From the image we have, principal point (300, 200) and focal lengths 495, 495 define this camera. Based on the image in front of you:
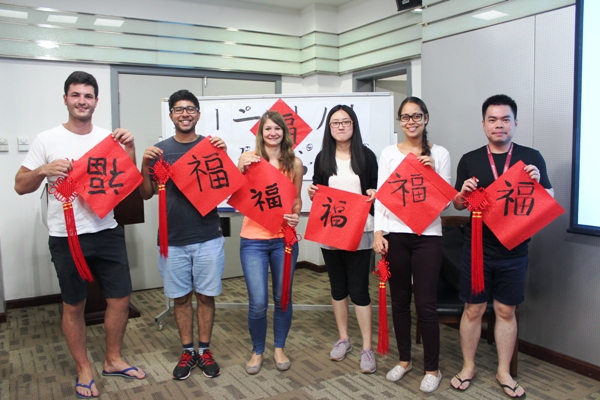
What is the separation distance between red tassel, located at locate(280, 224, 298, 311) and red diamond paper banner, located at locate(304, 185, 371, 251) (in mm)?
105

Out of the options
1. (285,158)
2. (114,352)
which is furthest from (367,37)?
(114,352)

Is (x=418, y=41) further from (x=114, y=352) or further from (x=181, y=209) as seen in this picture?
(x=114, y=352)

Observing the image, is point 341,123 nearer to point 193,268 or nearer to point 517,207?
point 517,207

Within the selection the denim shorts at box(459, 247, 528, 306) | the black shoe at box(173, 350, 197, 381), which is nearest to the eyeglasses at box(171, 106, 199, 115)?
the black shoe at box(173, 350, 197, 381)

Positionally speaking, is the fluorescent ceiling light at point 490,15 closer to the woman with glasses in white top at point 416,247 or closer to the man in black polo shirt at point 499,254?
the man in black polo shirt at point 499,254

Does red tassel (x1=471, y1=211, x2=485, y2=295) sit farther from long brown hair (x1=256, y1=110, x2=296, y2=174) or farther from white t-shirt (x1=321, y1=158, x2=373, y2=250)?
long brown hair (x1=256, y1=110, x2=296, y2=174)

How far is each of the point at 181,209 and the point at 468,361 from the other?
5.38 feet

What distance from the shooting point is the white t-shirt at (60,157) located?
231 cm

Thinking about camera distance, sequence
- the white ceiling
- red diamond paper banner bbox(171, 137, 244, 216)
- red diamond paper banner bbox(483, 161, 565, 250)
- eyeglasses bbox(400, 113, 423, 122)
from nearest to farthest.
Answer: red diamond paper banner bbox(483, 161, 565, 250) → eyeglasses bbox(400, 113, 423, 122) → red diamond paper banner bbox(171, 137, 244, 216) → the white ceiling

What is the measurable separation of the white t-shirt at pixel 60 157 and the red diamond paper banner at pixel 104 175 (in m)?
0.06

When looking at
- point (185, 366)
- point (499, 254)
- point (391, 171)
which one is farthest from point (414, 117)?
point (185, 366)

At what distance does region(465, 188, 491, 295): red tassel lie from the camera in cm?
230

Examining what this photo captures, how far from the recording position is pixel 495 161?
2.35 meters

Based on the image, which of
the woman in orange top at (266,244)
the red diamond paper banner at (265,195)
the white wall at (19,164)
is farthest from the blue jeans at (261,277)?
the white wall at (19,164)
